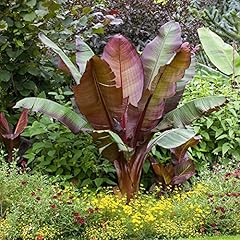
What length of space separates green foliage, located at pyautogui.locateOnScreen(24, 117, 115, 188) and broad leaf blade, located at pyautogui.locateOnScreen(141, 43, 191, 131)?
918mm

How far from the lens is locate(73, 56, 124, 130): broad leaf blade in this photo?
551cm

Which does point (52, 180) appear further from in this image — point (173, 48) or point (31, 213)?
point (173, 48)

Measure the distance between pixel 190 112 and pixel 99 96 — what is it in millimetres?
1177

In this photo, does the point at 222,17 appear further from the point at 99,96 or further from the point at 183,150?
the point at 99,96

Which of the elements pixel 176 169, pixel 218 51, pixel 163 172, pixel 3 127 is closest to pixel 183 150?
pixel 176 169

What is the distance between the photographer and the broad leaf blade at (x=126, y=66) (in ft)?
18.7

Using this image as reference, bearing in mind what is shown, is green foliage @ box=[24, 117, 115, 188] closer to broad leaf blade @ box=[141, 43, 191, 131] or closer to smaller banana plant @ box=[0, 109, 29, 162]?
smaller banana plant @ box=[0, 109, 29, 162]

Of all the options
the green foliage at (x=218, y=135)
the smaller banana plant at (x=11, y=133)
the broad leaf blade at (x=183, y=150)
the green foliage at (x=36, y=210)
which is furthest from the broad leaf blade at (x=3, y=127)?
the green foliage at (x=218, y=135)

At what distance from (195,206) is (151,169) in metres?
1.34

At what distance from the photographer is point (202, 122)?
7387 mm

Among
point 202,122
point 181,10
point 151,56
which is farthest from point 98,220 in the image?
point 181,10

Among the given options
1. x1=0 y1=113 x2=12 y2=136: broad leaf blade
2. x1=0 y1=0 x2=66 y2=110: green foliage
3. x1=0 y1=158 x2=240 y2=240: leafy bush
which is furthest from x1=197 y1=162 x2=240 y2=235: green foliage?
x1=0 y1=0 x2=66 y2=110: green foliage

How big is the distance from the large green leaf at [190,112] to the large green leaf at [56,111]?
89 centimetres

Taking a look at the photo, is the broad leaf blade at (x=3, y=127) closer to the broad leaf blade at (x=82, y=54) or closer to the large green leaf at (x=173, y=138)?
the broad leaf blade at (x=82, y=54)
